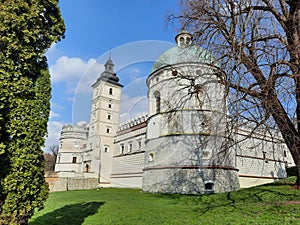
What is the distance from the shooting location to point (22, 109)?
225 inches

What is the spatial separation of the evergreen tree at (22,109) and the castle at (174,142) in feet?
18.2

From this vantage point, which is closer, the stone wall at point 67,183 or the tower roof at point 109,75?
the stone wall at point 67,183

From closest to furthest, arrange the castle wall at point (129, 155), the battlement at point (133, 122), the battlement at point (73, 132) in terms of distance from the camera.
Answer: the castle wall at point (129, 155)
the battlement at point (133, 122)
the battlement at point (73, 132)

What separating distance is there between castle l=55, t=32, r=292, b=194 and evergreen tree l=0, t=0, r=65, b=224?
5546mm

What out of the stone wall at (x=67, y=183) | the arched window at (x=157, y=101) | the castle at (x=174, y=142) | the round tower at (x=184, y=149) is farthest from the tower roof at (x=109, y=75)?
the round tower at (x=184, y=149)

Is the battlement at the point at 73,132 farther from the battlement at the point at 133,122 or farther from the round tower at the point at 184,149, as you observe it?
the round tower at the point at 184,149

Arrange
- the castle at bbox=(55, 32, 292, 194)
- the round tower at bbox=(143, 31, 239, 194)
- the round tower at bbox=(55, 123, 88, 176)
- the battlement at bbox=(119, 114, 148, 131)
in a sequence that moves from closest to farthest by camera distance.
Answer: the castle at bbox=(55, 32, 292, 194), the round tower at bbox=(143, 31, 239, 194), the battlement at bbox=(119, 114, 148, 131), the round tower at bbox=(55, 123, 88, 176)

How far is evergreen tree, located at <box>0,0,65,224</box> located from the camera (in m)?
5.38

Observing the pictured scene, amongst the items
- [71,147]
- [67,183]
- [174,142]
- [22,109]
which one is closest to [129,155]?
[67,183]

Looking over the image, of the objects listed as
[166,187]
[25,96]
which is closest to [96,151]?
[166,187]

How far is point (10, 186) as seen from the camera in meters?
5.31

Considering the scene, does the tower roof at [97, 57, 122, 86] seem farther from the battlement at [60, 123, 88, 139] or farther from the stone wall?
the stone wall

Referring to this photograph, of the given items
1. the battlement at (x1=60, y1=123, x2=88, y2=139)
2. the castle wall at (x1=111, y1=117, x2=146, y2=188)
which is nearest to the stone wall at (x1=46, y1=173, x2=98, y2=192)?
the castle wall at (x1=111, y1=117, x2=146, y2=188)

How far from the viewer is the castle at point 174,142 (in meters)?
10.2
